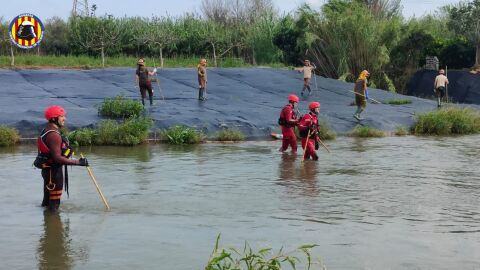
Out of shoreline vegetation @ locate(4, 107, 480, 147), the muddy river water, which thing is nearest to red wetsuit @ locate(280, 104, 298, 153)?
the muddy river water

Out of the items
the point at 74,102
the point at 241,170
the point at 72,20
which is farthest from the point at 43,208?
the point at 72,20

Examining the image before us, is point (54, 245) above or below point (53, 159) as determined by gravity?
below

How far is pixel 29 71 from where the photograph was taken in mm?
26281

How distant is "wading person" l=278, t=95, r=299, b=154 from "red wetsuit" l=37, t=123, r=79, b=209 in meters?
7.51

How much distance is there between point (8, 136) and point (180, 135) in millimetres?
4259

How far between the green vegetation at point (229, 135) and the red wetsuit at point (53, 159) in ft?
33.4

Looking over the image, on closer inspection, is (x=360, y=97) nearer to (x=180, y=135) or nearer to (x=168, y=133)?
(x=180, y=135)

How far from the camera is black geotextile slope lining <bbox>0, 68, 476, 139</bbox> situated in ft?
68.7

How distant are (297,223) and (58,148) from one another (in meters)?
3.33

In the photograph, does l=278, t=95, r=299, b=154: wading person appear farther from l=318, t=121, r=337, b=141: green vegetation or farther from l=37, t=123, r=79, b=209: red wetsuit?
l=37, t=123, r=79, b=209: red wetsuit

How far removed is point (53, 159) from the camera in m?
10.1

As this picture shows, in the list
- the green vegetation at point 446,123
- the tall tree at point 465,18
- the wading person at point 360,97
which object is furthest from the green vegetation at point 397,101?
the tall tree at point 465,18

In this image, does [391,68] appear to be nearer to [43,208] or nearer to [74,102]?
[74,102]

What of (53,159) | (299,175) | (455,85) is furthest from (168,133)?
(455,85)
